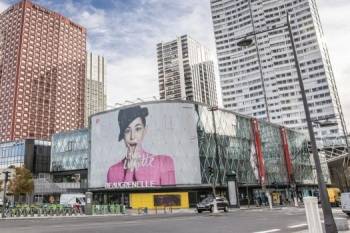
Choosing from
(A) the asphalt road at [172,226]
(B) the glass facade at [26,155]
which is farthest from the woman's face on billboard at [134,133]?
(B) the glass facade at [26,155]

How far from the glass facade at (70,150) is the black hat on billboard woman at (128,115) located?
20515mm

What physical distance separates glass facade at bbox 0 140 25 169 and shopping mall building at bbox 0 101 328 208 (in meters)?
23.5

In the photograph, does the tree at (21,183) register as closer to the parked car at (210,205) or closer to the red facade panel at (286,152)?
the parked car at (210,205)

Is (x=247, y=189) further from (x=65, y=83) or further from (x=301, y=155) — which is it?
(x=65, y=83)

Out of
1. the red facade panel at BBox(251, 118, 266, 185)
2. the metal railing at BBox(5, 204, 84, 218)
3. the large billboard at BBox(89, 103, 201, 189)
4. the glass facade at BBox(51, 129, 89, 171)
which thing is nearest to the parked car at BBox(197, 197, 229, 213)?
the large billboard at BBox(89, 103, 201, 189)

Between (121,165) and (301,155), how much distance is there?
49.4m

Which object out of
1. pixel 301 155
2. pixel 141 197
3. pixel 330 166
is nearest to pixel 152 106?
pixel 141 197

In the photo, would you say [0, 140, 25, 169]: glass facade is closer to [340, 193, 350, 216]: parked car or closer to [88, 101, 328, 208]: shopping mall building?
[88, 101, 328, 208]: shopping mall building

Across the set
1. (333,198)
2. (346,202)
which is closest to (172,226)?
(346,202)

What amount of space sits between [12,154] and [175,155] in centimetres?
5455

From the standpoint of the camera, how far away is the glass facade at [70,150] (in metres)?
78.1

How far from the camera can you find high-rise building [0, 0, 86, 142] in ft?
463

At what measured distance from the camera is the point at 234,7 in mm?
179375

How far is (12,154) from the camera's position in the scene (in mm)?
89312
